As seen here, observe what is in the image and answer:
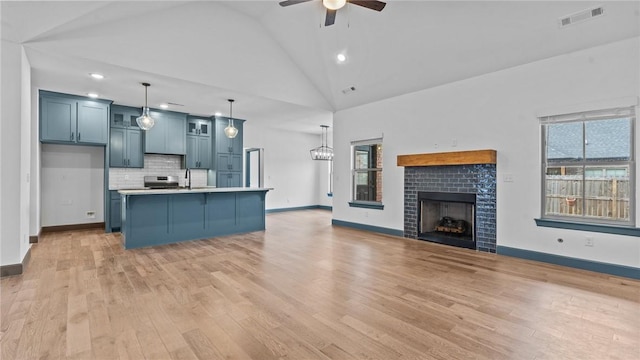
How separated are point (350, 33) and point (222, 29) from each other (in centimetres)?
220

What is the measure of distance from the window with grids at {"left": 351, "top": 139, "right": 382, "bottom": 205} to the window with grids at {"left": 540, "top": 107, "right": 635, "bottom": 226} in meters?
3.11

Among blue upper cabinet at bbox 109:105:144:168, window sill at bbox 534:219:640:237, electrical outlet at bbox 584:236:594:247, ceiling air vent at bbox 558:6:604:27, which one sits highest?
ceiling air vent at bbox 558:6:604:27

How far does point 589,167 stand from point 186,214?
636cm

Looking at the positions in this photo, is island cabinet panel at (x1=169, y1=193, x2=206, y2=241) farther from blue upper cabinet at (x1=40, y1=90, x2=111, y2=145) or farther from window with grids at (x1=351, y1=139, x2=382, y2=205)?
window with grids at (x1=351, y1=139, x2=382, y2=205)

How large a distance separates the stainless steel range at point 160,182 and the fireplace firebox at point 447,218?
5858 millimetres

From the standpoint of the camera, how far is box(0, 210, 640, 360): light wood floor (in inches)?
82.9

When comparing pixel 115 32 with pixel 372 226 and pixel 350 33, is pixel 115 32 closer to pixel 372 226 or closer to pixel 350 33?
A: pixel 350 33

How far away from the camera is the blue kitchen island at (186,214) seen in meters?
5.00

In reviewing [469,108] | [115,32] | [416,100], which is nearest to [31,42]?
[115,32]

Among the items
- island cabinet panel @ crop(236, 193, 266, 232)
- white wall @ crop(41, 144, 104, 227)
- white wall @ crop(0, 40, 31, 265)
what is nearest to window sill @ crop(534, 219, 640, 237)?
island cabinet panel @ crop(236, 193, 266, 232)

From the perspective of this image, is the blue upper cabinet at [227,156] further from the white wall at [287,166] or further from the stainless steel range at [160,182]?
the stainless steel range at [160,182]

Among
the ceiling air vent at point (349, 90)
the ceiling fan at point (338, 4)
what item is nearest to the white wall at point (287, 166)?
the ceiling air vent at point (349, 90)

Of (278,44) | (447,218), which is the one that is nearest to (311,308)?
(447,218)

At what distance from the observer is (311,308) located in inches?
107
